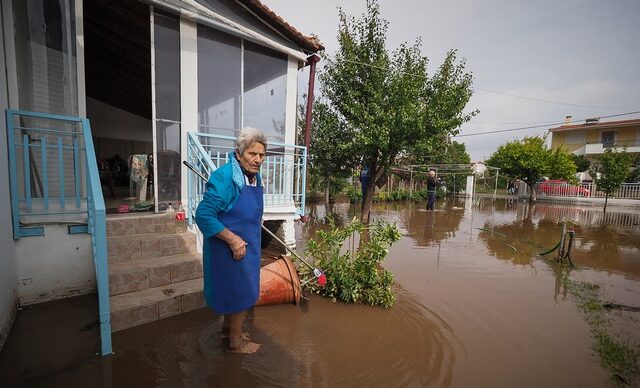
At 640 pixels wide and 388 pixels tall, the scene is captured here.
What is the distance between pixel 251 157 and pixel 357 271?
2147 millimetres

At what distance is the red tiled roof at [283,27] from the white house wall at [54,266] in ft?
13.1

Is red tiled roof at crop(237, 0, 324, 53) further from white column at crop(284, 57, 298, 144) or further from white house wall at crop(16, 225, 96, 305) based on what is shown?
white house wall at crop(16, 225, 96, 305)

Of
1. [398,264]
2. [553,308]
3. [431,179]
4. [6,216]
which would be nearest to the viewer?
[6,216]

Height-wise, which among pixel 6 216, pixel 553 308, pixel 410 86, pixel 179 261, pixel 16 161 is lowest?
pixel 553 308

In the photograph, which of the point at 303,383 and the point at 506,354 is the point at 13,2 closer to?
the point at 303,383

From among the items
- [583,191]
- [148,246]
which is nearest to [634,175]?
[583,191]

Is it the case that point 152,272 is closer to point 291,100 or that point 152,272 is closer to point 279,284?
point 279,284

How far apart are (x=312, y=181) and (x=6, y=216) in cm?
1234

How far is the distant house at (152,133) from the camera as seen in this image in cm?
275

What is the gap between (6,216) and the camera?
2531 millimetres

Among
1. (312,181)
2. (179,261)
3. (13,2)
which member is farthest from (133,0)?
(312,181)

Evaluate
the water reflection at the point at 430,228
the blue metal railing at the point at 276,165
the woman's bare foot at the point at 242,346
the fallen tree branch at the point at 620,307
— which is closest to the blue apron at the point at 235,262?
the woman's bare foot at the point at 242,346

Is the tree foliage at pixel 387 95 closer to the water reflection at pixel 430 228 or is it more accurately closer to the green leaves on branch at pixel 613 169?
the water reflection at pixel 430 228

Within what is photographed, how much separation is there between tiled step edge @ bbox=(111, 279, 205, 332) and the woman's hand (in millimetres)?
1307
